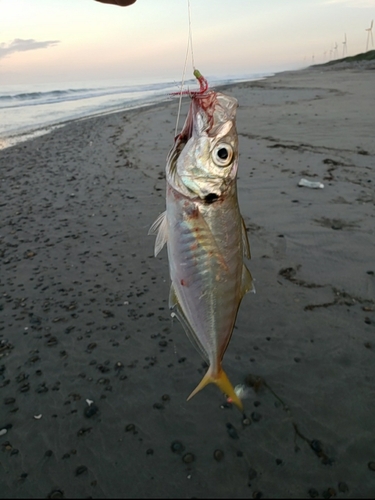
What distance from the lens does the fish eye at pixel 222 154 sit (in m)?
2.11

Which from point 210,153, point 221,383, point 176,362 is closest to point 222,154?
point 210,153

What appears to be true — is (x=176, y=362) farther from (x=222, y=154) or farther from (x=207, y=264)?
(x=222, y=154)

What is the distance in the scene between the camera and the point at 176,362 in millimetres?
3422

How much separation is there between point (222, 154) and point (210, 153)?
0.23 ft

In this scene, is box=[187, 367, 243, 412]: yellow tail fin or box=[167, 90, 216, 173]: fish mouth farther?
box=[187, 367, 243, 412]: yellow tail fin

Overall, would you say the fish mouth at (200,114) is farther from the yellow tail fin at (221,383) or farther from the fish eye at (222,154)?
the yellow tail fin at (221,383)

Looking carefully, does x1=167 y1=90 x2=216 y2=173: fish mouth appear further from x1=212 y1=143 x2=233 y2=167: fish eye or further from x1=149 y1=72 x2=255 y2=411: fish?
x1=212 y1=143 x2=233 y2=167: fish eye

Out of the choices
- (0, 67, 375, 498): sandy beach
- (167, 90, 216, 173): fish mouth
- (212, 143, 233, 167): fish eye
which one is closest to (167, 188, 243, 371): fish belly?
(212, 143, 233, 167): fish eye

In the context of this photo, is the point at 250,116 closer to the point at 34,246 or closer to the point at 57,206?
the point at 57,206

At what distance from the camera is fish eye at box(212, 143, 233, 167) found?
2.11 meters

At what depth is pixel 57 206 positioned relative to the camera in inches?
301

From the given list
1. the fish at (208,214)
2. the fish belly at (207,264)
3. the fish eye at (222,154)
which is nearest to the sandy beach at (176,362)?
the fish at (208,214)

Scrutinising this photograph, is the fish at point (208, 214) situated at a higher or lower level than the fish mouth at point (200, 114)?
lower

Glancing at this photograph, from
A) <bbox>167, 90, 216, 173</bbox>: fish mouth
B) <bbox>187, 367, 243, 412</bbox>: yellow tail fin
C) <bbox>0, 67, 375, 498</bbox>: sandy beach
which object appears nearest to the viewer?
<bbox>167, 90, 216, 173</bbox>: fish mouth
